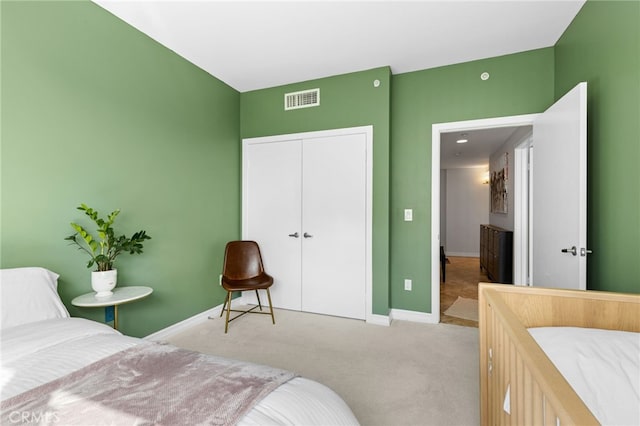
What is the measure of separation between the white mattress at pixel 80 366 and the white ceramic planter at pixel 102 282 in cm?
53

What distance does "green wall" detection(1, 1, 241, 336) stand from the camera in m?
1.66

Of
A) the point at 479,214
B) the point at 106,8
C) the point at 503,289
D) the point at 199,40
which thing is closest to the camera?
the point at 503,289

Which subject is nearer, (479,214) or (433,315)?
(433,315)

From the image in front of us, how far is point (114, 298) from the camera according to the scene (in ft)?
6.03

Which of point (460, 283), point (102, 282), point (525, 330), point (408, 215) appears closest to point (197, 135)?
point (102, 282)

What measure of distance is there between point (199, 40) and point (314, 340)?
9.06 feet

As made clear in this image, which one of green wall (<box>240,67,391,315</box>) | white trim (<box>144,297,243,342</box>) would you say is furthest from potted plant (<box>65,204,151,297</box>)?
green wall (<box>240,67,391,315</box>)

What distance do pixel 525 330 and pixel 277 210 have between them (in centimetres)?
275

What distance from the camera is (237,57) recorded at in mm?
2750

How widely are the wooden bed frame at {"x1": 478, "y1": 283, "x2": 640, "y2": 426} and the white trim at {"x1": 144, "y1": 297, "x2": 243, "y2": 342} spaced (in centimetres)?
240

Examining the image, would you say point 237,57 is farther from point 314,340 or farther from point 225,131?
point 314,340

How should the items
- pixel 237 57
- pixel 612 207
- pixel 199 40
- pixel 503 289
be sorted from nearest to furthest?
pixel 503 289 < pixel 612 207 < pixel 199 40 < pixel 237 57

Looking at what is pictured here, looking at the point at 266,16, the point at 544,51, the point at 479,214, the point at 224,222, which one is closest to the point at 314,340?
the point at 224,222

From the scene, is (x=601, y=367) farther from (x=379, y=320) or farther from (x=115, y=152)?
(x=115, y=152)
